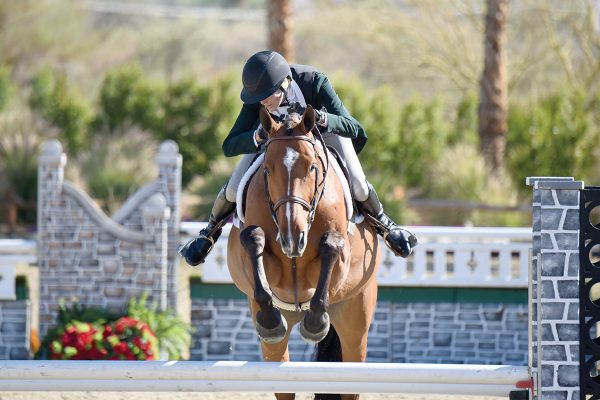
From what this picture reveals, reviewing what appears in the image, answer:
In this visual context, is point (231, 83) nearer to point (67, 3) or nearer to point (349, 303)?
point (349, 303)

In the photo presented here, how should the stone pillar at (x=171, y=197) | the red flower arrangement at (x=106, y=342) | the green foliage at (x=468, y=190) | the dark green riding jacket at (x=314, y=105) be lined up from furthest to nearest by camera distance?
the green foliage at (x=468, y=190)
the stone pillar at (x=171, y=197)
the red flower arrangement at (x=106, y=342)
the dark green riding jacket at (x=314, y=105)

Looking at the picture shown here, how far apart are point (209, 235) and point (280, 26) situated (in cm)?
988

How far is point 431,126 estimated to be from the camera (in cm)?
1923

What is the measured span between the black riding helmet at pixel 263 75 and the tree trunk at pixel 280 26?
10.2 meters

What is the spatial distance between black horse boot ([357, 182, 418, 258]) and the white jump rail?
2.96ft

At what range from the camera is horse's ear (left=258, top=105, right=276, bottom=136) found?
519cm

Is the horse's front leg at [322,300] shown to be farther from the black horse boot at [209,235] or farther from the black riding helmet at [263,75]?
the black horse boot at [209,235]

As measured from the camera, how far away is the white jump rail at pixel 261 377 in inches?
204

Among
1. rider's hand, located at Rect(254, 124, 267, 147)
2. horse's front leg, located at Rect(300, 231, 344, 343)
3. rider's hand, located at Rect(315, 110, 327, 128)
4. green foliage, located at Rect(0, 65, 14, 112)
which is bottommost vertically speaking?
horse's front leg, located at Rect(300, 231, 344, 343)

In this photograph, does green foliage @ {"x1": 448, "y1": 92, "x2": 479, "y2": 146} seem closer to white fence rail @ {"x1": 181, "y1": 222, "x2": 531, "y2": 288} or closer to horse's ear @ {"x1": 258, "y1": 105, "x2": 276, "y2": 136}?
white fence rail @ {"x1": 181, "y1": 222, "x2": 531, "y2": 288}

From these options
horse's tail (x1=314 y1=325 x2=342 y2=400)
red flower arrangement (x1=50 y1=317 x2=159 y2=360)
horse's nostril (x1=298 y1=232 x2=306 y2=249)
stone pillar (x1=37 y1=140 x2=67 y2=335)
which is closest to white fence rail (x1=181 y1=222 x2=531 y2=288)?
red flower arrangement (x1=50 y1=317 x2=159 y2=360)

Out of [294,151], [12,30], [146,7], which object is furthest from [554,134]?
[146,7]

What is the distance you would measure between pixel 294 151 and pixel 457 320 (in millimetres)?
4479

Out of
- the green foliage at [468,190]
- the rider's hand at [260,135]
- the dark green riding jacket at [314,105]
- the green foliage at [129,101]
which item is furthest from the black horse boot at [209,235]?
the green foliage at [129,101]
